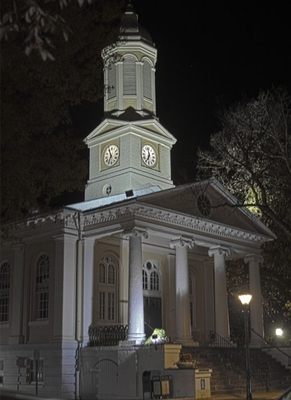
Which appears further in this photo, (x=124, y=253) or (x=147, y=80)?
(x=147, y=80)

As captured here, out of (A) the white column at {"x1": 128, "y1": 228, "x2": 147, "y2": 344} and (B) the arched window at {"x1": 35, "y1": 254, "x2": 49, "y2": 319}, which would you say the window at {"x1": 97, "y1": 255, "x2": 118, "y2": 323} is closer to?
(B) the arched window at {"x1": 35, "y1": 254, "x2": 49, "y2": 319}

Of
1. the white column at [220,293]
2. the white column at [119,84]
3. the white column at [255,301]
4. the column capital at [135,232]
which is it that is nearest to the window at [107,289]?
the column capital at [135,232]

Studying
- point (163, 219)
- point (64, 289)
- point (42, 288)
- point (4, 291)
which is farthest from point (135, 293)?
point (4, 291)

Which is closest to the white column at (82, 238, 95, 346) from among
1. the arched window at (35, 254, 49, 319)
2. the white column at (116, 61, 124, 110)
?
the arched window at (35, 254, 49, 319)

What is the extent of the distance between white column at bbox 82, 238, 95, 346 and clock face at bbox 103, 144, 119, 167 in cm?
704

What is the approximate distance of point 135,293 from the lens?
81.1 feet

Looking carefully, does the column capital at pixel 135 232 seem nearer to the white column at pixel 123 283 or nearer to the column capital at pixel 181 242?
the column capital at pixel 181 242

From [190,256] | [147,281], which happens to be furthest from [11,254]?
[190,256]

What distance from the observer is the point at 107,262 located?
2923cm

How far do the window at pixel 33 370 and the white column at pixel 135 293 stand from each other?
4909mm

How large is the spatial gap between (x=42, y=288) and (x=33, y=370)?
11.6ft

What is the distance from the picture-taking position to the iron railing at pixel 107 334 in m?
25.4

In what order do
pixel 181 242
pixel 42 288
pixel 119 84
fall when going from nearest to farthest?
pixel 181 242
pixel 42 288
pixel 119 84

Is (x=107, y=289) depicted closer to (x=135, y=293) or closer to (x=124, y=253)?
(x=124, y=253)
